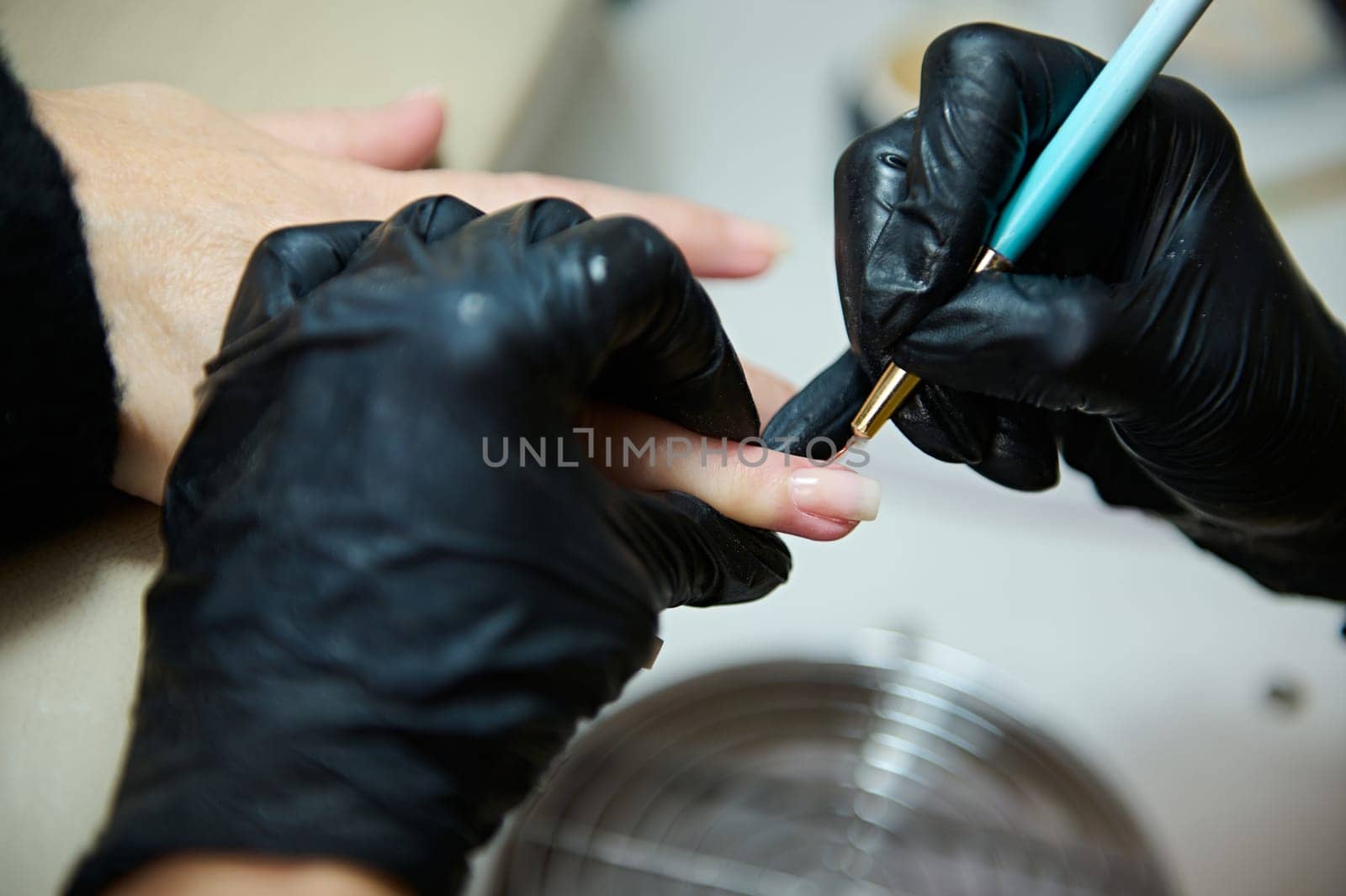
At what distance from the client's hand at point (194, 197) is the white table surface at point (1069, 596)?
395mm

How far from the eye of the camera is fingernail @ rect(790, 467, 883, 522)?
0.67m

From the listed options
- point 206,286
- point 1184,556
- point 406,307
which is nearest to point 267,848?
point 406,307

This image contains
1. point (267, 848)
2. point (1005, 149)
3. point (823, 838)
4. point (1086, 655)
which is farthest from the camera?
point (1086, 655)

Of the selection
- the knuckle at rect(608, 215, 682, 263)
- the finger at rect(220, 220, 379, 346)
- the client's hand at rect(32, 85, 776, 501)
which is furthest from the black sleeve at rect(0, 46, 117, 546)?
the knuckle at rect(608, 215, 682, 263)

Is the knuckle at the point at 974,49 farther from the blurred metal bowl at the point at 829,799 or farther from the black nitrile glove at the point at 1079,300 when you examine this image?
the blurred metal bowl at the point at 829,799

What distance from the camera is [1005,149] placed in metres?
0.63

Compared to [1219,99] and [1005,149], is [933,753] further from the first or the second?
[1219,99]

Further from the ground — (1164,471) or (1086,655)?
(1164,471)

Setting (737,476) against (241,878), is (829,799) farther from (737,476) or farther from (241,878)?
(241,878)

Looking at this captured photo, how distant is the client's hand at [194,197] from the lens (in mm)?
790

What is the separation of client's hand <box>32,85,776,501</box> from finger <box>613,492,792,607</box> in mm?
431

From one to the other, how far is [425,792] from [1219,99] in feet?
5.18

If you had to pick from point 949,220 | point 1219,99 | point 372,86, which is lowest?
point 372,86

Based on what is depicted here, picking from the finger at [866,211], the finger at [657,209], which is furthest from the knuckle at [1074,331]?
the finger at [657,209]
